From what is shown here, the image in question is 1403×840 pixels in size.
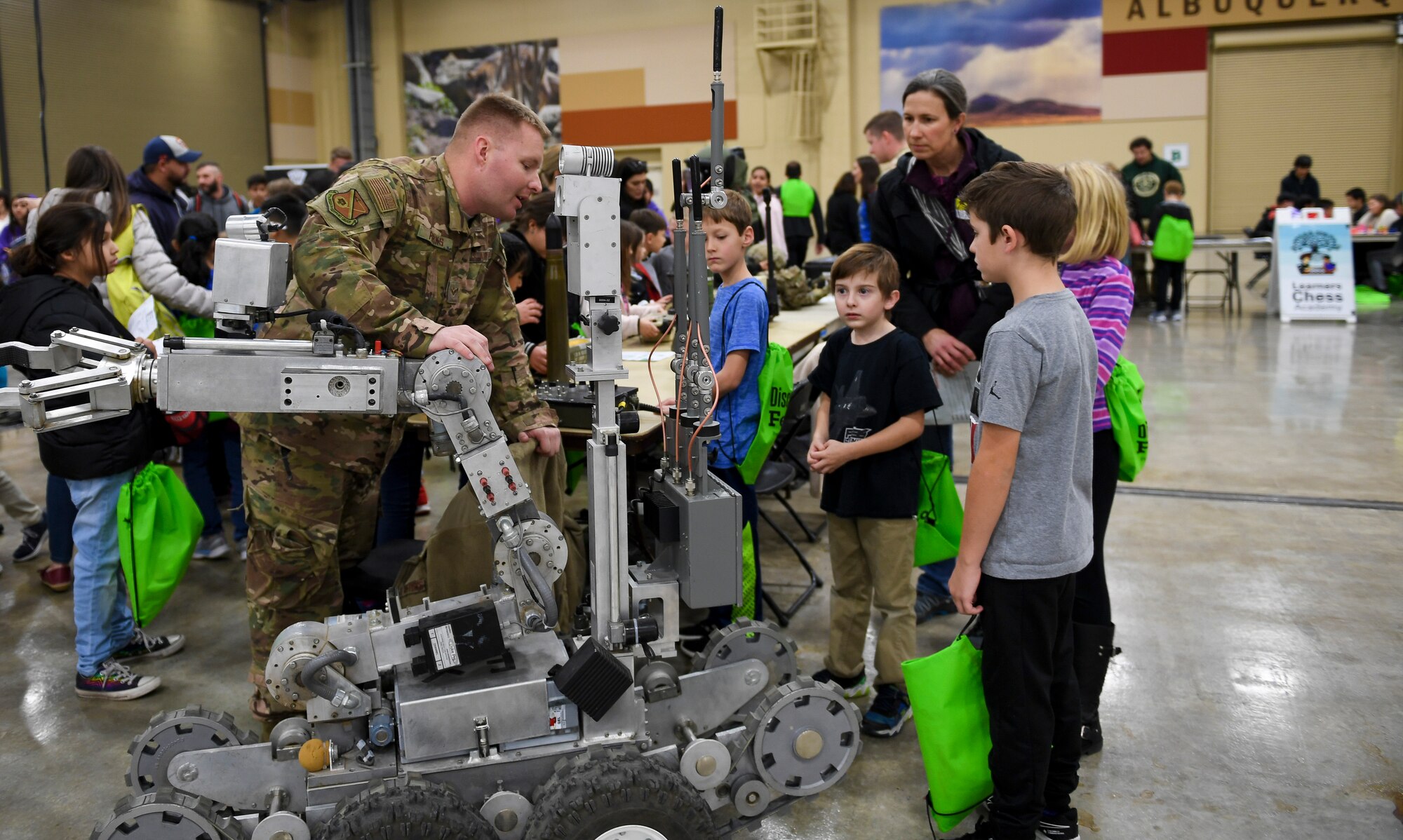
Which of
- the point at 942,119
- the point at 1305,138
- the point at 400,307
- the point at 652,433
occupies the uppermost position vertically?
the point at 1305,138

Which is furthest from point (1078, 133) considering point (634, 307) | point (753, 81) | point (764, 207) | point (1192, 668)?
point (1192, 668)

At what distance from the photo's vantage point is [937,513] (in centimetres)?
312

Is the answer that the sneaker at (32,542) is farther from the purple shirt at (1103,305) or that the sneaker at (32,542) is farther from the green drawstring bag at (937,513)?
the purple shirt at (1103,305)

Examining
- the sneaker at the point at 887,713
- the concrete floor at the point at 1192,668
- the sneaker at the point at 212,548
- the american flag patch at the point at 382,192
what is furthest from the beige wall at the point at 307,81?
the sneaker at the point at 887,713

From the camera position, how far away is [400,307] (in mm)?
2266

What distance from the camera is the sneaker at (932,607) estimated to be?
3.76m

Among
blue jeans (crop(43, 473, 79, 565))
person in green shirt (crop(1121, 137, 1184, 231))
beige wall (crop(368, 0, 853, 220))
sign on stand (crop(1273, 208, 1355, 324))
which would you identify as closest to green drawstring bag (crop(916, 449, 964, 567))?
blue jeans (crop(43, 473, 79, 565))

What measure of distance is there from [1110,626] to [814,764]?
93 cm

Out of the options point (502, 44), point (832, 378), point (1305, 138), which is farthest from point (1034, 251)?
point (502, 44)

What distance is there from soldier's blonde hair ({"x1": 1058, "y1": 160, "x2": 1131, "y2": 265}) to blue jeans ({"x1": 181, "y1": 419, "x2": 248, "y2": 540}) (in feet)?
11.0

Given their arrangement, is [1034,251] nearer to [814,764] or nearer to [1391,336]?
[814,764]

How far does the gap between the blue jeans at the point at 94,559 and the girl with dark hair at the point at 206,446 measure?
1.07 m

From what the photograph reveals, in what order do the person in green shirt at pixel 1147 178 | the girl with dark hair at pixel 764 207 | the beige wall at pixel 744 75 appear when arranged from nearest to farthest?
the girl with dark hair at pixel 764 207 → the person in green shirt at pixel 1147 178 → the beige wall at pixel 744 75

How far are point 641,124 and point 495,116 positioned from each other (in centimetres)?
1541
